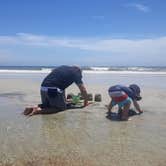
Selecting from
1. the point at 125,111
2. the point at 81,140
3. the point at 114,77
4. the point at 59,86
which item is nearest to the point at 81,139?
the point at 81,140

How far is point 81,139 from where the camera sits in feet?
19.4

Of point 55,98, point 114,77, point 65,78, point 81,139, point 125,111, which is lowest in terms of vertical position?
point 114,77

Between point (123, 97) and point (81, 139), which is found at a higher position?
point (123, 97)

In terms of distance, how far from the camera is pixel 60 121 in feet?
25.2

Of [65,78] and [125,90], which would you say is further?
[65,78]

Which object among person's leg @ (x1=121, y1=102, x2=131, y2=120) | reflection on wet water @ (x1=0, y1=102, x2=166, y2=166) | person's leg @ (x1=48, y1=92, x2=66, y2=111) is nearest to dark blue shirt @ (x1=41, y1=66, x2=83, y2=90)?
person's leg @ (x1=48, y1=92, x2=66, y2=111)

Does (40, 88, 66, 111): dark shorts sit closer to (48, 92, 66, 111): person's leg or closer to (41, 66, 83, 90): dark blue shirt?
(48, 92, 66, 111): person's leg

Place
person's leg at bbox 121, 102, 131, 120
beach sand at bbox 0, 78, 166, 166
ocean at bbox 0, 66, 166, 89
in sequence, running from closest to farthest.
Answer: beach sand at bbox 0, 78, 166, 166 < person's leg at bbox 121, 102, 131, 120 < ocean at bbox 0, 66, 166, 89

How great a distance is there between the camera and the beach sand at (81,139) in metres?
4.77

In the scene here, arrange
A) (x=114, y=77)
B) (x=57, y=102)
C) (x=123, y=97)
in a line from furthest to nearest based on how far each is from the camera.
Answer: (x=114, y=77) → (x=57, y=102) → (x=123, y=97)

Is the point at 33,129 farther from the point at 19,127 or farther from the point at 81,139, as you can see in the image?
the point at 81,139

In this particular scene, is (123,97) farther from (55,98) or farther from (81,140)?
(81,140)

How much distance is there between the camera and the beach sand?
15.6 ft

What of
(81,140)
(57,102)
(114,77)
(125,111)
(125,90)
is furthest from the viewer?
(114,77)
